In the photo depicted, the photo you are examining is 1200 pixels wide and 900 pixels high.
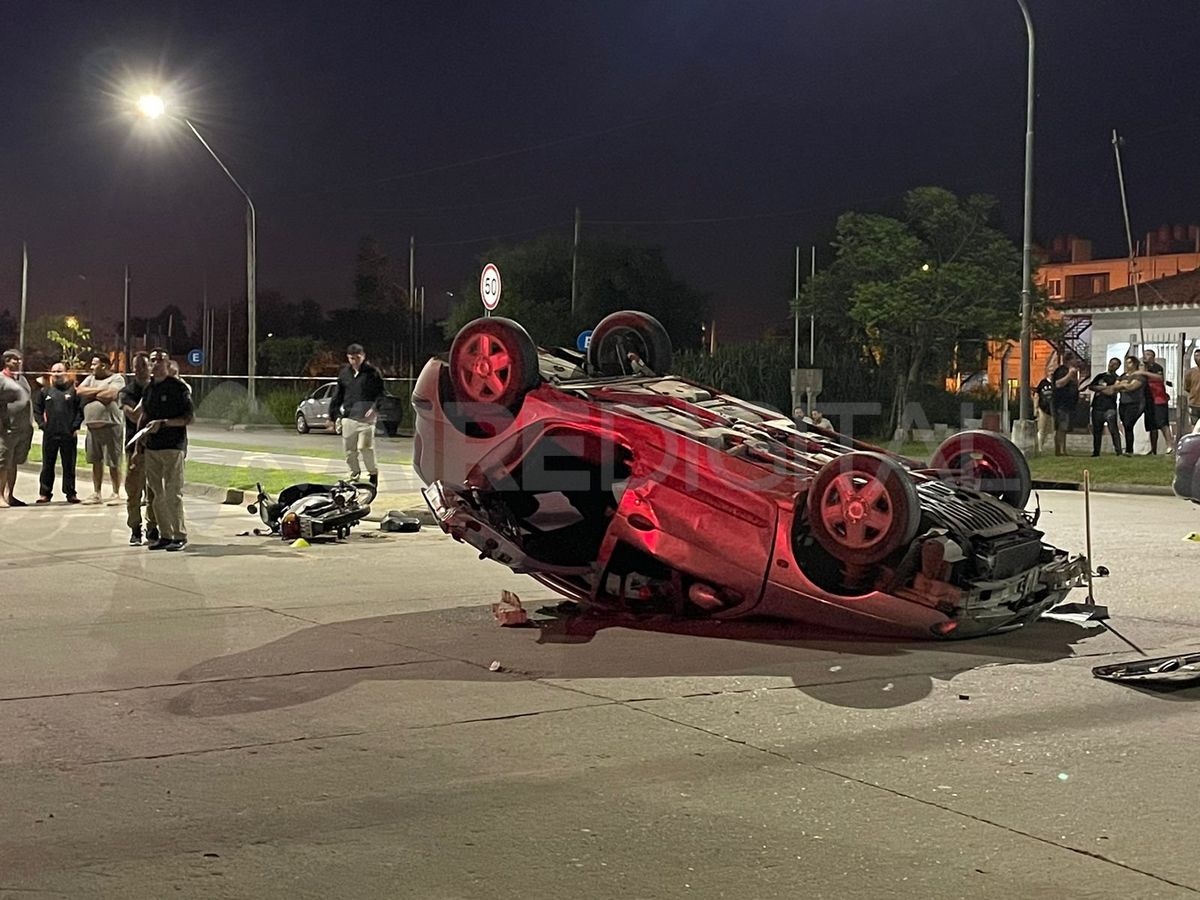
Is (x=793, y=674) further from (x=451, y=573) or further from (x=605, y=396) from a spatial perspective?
(x=451, y=573)

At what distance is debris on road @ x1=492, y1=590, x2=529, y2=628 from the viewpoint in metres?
8.81

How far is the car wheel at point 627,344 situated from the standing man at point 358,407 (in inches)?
243

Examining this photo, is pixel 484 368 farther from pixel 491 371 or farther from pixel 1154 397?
pixel 1154 397

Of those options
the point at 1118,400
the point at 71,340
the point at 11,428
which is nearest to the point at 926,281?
the point at 1118,400

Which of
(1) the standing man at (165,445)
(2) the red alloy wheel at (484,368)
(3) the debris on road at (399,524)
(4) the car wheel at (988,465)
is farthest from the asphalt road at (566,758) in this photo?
(3) the debris on road at (399,524)

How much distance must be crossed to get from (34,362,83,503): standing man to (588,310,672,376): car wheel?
961 centimetres

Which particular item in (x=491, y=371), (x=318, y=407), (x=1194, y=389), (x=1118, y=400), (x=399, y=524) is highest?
(x=491, y=371)

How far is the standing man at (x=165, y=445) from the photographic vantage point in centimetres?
1270

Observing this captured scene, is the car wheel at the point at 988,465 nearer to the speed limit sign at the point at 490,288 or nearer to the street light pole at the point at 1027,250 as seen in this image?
the speed limit sign at the point at 490,288

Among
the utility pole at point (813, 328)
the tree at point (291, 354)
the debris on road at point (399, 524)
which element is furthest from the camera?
the tree at point (291, 354)

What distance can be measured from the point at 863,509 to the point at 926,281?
3834 centimetres

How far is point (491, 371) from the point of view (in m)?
8.70

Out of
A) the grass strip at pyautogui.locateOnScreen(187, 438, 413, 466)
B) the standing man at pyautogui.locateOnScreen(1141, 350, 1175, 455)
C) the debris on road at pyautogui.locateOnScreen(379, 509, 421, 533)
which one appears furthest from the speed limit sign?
the standing man at pyautogui.locateOnScreen(1141, 350, 1175, 455)

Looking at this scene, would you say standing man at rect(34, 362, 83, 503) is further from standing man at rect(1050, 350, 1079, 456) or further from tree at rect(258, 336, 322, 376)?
tree at rect(258, 336, 322, 376)
